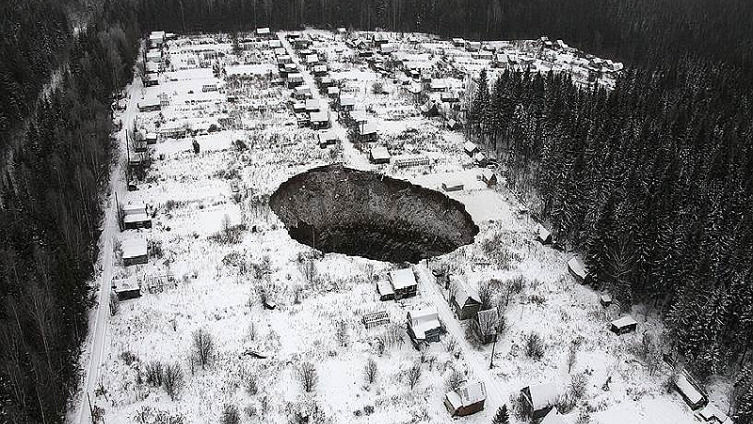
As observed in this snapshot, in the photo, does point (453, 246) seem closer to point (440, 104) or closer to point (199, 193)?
point (199, 193)

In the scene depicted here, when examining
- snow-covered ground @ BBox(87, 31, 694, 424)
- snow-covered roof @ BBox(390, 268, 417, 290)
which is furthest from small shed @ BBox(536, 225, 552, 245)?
snow-covered roof @ BBox(390, 268, 417, 290)

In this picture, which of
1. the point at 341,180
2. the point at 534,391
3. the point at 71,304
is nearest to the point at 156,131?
the point at 341,180

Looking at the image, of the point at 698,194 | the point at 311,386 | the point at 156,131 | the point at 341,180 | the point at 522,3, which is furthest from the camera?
the point at 522,3

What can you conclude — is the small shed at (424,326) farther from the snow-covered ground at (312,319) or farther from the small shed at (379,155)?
the small shed at (379,155)

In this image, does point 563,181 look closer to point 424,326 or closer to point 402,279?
point 402,279

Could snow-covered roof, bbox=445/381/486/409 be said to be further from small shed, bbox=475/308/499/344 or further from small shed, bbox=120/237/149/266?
small shed, bbox=120/237/149/266

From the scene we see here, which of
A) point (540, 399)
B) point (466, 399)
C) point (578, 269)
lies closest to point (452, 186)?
point (578, 269)
